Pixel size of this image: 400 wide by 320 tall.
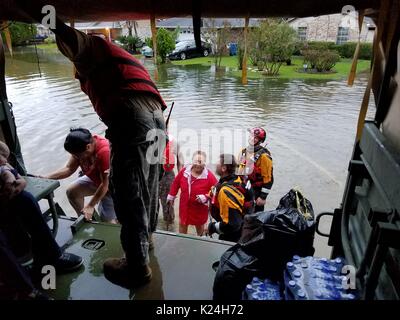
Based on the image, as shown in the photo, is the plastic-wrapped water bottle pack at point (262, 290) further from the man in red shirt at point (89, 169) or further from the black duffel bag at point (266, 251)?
the man in red shirt at point (89, 169)

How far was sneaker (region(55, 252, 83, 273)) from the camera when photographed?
2658 millimetres

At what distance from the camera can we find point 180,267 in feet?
8.93

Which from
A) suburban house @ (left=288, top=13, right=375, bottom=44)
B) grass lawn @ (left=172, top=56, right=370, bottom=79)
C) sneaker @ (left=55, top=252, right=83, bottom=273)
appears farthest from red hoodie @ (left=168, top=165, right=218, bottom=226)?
suburban house @ (left=288, top=13, right=375, bottom=44)

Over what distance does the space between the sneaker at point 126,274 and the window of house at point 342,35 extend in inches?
1110

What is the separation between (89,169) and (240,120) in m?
7.26

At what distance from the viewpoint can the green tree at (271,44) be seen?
17766 millimetres

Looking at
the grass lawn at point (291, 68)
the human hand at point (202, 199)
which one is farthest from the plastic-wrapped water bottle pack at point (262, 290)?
the grass lawn at point (291, 68)

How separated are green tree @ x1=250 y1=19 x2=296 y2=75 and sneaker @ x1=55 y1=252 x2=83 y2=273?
16477 mm

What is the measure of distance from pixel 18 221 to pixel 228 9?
7.53ft

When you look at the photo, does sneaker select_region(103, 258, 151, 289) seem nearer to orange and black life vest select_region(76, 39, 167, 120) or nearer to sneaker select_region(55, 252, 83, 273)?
sneaker select_region(55, 252, 83, 273)

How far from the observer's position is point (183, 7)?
6.57ft

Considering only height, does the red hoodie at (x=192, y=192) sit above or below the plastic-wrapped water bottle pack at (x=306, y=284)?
below

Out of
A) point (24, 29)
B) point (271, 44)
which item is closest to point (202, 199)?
point (24, 29)

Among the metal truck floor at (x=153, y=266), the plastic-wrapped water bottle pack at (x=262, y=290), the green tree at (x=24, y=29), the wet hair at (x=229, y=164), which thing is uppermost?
the green tree at (x=24, y=29)
